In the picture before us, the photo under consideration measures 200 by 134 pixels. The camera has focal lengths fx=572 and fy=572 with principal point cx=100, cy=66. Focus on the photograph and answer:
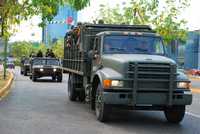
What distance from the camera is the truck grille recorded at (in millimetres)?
13656

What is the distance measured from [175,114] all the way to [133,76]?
1850mm

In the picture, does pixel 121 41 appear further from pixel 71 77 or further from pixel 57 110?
pixel 71 77

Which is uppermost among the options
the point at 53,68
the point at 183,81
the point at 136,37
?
→ the point at 136,37

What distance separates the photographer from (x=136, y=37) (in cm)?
1570

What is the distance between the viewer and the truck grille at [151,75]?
44.8 feet

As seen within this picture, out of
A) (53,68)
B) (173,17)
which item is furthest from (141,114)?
(173,17)

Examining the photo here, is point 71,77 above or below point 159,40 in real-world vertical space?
below

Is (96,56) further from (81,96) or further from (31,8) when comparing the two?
(31,8)

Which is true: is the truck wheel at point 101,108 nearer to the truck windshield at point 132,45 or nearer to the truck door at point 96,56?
the truck door at point 96,56

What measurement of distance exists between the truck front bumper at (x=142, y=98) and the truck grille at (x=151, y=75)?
0.15 m

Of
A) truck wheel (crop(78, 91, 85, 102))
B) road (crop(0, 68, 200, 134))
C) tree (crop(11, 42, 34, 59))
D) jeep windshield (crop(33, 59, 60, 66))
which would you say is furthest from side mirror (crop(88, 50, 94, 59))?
tree (crop(11, 42, 34, 59))

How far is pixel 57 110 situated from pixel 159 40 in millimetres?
3934

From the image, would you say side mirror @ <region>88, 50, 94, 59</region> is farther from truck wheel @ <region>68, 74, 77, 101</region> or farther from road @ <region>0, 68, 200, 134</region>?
truck wheel @ <region>68, 74, 77, 101</region>

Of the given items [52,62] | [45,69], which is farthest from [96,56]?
[52,62]
